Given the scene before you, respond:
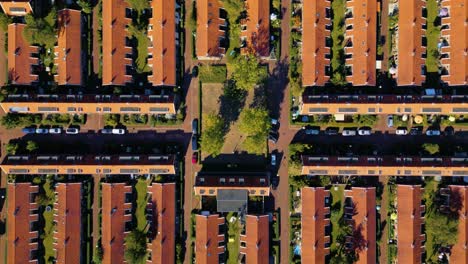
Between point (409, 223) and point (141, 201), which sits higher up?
point (141, 201)

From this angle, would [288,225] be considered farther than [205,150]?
Yes

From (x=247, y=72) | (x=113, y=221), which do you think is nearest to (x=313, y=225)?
(x=247, y=72)

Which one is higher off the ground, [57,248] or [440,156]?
[440,156]

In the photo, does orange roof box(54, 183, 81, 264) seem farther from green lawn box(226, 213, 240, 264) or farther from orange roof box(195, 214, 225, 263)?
green lawn box(226, 213, 240, 264)

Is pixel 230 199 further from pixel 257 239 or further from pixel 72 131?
pixel 72 131

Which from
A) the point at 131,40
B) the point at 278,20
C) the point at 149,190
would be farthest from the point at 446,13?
the point at 149,190

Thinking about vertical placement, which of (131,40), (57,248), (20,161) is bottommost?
(57,248)

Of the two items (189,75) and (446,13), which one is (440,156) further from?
(189,75)
